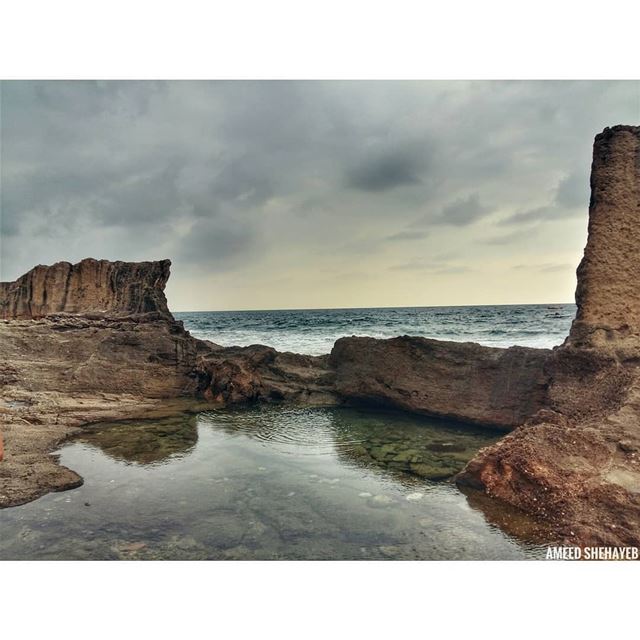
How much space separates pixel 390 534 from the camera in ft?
11.2

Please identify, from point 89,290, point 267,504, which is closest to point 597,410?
point 267,504

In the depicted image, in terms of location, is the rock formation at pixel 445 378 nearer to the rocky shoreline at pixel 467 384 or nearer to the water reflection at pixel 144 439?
the rocky shoreline at pixel 467 384

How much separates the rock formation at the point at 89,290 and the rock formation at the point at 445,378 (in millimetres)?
6823

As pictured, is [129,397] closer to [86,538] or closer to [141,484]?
[141,484]

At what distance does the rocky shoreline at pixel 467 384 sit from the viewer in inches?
147

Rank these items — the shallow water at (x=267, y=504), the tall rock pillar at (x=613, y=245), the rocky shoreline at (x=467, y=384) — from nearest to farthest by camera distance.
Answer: the shallow water at (x=267, y=504), the rocky shoreline at (x=467, y=384), the tall rock pillar at (x=613, y=245)

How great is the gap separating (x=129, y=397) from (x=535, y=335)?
904 inches

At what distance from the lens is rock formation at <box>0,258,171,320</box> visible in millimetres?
14227

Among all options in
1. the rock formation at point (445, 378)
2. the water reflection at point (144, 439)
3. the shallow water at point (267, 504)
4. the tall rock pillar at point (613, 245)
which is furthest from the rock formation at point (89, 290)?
the tall rock pillar at point (613, 245)

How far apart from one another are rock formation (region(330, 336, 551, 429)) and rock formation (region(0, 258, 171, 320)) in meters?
6.82

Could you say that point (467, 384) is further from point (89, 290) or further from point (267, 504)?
point (89, 290)

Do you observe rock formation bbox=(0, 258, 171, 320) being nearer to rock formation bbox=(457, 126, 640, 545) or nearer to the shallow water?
the shallow water

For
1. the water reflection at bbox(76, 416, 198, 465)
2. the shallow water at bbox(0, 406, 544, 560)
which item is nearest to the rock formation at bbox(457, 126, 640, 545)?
the shallow water at bbox(0, 406, 544, 560)

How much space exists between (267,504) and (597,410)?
3.47 m
